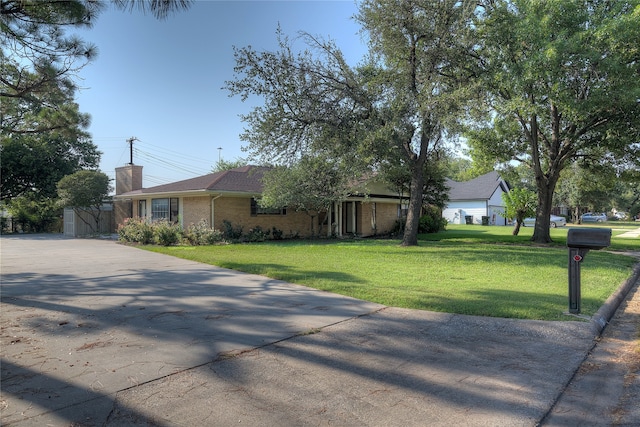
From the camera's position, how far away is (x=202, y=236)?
59.1 ft

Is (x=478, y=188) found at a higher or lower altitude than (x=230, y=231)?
higher

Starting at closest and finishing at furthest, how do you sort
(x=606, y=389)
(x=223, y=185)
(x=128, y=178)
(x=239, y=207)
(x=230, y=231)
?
(x=606, y=389) < (x=230, y=231) < (x=223, y=185) < (x=239, y=207) < (x=128, y=178)

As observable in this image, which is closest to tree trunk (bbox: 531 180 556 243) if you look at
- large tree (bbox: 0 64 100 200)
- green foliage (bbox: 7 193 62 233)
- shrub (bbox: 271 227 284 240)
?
shrub (bbox: 271 227 284 240)

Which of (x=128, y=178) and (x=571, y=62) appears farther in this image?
(x=128, y=178)

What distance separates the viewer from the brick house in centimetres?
2002

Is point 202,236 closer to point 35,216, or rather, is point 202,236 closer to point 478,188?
point 35,216

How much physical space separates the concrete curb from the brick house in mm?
12578

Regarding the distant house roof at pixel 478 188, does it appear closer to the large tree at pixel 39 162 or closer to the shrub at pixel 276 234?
the shrub at pixel 276 234

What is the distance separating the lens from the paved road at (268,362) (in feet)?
10.7

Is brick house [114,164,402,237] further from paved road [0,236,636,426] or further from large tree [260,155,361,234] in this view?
paved road [0,236,636,426]

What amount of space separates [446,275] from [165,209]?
17033mm

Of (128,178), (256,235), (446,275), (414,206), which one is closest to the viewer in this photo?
(446,275)

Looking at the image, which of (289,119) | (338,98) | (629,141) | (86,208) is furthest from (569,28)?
(86,208)

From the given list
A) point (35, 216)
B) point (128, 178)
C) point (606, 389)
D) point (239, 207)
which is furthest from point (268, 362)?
point (35, 216)
